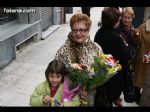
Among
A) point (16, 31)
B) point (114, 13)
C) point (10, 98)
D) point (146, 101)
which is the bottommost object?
point (10, 98)

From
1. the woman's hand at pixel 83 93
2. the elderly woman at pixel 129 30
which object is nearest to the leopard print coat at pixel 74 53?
the woman's hand at pixel 83 93

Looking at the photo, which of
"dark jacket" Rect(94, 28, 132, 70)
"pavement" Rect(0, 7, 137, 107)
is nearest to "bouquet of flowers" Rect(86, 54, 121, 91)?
"dark jacket" Rect(94, 28, 132, 70)

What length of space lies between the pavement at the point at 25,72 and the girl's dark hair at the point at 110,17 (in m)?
1.66

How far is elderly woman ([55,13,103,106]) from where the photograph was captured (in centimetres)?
272

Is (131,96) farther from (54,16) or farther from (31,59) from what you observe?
(54,16)

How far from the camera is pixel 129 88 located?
4.35 m

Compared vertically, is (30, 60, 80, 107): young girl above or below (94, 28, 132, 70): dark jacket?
below

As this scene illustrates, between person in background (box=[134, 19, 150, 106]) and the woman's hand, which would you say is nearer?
Answer: the woman's hand

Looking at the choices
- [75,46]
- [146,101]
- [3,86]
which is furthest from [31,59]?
[75,46]

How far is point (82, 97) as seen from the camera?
105 inches

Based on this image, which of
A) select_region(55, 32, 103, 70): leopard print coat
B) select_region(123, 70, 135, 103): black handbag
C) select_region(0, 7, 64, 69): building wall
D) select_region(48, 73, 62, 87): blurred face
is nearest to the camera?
select_region(48, 73, 62, 87): blurred face

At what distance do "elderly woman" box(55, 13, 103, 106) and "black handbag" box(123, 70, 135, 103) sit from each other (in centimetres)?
130

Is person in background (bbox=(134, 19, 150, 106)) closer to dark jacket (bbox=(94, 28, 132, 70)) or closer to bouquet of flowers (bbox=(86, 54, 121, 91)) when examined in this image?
dark jacket (bbox=(94, 28, 132, 70))
